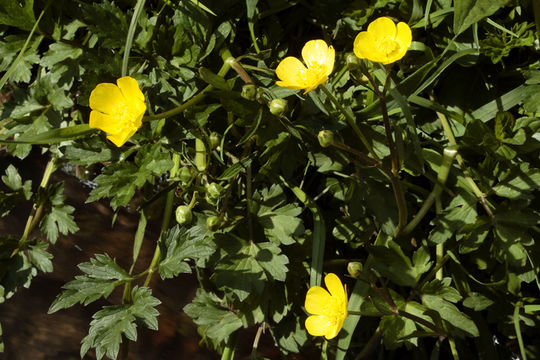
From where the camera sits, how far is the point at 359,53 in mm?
1333

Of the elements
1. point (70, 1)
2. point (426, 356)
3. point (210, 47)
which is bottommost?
point (426, 356)

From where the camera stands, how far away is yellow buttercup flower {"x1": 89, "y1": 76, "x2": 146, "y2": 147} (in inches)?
54.6

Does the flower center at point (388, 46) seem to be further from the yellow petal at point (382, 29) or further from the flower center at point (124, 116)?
the flower center at point (124, 116)

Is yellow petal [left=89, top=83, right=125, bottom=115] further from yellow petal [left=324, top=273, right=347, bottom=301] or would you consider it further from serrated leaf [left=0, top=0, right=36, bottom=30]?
yellow petal [left=324, top=273, right=347, bottom=301]

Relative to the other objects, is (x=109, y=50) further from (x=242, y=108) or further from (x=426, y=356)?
(x=426, y=356)

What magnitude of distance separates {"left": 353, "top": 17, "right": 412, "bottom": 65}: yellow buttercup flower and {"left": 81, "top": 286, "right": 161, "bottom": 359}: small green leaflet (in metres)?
0.84

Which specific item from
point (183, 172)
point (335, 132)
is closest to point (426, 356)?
point (335, 132)

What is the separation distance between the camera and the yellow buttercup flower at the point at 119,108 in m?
1.39

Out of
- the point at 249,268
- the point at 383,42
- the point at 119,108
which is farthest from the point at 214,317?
the point at 383,42

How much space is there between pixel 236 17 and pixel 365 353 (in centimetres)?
107

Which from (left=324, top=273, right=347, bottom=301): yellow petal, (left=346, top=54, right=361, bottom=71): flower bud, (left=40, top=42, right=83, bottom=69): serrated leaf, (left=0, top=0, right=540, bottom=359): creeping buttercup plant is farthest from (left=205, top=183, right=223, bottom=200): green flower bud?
(left=40, top=42, right=83, bottom=69): serrated leaf

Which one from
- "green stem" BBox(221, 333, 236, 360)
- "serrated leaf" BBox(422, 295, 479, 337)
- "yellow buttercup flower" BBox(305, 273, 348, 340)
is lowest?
"green stem" BBox(221, 333, 236, 360)

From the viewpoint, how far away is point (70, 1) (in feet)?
5.83

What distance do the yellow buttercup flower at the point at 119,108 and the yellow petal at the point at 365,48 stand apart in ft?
1.69
